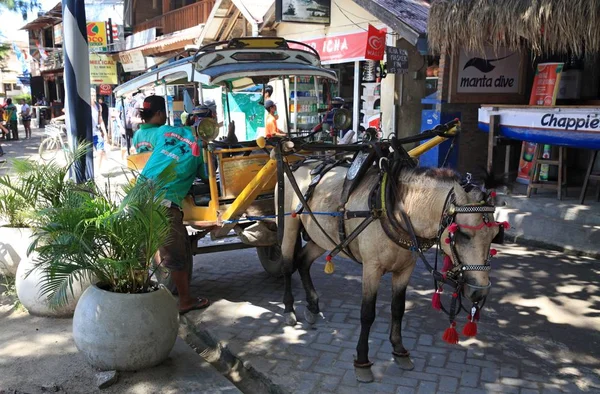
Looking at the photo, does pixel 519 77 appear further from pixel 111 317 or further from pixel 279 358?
pixel 111 317

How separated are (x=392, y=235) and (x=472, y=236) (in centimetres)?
62

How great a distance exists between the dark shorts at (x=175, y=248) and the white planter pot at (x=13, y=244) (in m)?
1.52

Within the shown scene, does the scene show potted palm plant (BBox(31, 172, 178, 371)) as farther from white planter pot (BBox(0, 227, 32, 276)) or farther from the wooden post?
the wooden post

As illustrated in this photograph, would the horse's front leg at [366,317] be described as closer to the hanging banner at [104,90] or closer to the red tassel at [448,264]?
the red tassel at [448,264]

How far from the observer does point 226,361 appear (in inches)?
171

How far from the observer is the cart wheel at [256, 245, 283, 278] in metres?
5.93

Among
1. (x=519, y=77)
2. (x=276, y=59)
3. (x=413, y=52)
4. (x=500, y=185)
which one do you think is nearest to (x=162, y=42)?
(x=413, y=52)

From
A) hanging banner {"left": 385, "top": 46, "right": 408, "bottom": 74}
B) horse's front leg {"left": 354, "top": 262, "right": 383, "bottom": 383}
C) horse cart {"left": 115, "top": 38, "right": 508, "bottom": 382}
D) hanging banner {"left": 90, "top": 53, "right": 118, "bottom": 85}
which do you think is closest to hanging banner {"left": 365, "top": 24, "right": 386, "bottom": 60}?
hanging banner {"left": 385, "top": 46, "right": 408, "bottom": 74}

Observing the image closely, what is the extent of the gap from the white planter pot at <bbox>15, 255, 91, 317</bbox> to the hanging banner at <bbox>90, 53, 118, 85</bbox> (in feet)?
39.6

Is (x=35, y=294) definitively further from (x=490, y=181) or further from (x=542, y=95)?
(x=542, y=95)

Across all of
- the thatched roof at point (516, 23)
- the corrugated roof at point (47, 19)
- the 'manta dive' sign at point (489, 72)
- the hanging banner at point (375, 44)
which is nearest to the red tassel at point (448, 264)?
the thatched roof at point (516, 23)

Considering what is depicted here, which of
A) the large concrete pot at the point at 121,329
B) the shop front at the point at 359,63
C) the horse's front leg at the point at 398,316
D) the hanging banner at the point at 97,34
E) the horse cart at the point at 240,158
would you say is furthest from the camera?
the hanging banner at the point at 97,34

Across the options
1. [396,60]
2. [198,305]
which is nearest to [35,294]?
[198,305]

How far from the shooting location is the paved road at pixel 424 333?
3855 millimetres
